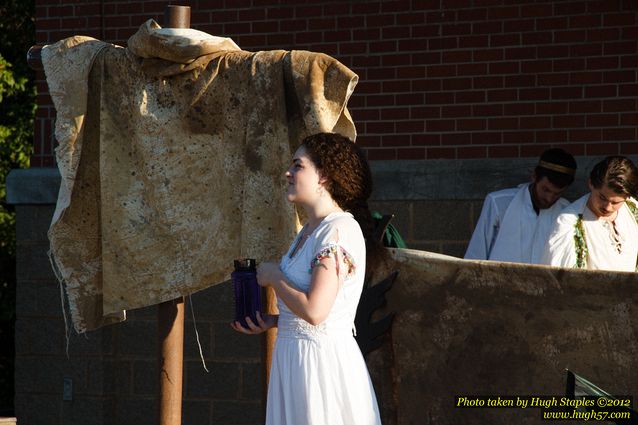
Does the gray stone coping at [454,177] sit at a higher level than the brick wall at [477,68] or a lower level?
lower

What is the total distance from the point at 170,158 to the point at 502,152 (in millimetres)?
→ 2874

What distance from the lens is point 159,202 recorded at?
14.9 ft

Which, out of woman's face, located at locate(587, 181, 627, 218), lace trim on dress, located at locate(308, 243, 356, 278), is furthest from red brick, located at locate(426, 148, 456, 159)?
lace trim on dress, located at locate(308, 243, 356, 278)

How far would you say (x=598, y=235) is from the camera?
228 inches

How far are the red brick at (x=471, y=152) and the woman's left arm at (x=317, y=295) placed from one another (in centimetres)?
348

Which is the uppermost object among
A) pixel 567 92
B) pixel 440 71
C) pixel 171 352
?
pixel 440 71

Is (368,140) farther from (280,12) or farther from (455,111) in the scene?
(280,12)

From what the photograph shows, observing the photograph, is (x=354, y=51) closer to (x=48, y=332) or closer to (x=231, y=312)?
(x=231, y=312)

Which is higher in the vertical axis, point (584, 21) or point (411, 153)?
point (584, 21)

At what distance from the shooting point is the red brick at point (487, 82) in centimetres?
690

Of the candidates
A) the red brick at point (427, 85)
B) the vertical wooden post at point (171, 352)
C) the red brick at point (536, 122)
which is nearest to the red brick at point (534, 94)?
the red brick at point (536, 122)

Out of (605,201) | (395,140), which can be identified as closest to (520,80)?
(395,140)

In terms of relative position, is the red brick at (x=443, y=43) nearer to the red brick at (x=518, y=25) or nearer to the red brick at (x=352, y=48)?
the red brick at (x=518, y=25)

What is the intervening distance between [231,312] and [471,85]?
6.77 feet
